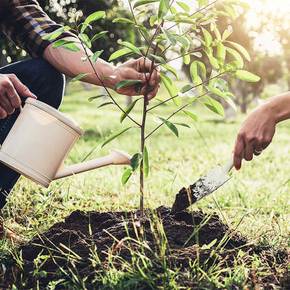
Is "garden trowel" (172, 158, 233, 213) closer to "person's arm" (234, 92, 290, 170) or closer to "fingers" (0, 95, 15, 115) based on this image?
"person's arm" (234, 92, 290, 170)

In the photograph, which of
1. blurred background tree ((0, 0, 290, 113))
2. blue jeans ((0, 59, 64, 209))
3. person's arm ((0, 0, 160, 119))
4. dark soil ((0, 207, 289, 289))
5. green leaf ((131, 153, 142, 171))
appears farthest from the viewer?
blurred background tree ((0, 0, 290, 113))

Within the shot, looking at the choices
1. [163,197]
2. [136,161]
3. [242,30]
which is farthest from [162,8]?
[242,30]

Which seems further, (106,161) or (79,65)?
(79,65)

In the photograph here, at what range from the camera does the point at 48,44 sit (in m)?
2.61

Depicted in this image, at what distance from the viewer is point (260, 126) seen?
1.98 meters

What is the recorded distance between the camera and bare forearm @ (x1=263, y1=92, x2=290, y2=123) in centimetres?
201

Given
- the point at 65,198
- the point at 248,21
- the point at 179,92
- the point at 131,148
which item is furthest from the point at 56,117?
the point at 248,21

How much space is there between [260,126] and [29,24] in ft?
4.38

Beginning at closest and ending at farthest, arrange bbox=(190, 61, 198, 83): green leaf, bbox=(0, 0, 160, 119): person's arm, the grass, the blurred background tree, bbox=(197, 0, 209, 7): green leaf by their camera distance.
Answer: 1. bbox=(197, 0, 209, 7): green leaf
2. bbox=(190, 61, 198, 83): green leaf
3. bbox=(0, 0, 160, 119): person's arm
4. the grass
5. the blurred background tree

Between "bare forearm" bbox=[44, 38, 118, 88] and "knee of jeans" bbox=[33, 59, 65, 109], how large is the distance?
3 centimetres

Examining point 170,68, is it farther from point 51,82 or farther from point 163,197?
point 163,197

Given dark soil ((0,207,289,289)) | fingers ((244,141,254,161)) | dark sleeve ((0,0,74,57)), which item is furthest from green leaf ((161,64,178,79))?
dark sleeve ((0,0,74,57))

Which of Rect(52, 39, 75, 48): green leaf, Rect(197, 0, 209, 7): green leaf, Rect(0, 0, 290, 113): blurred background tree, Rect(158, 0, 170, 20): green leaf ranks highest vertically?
Rect(158, 0, 170, 20): green leaf

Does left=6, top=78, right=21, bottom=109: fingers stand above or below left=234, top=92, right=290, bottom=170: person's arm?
above
